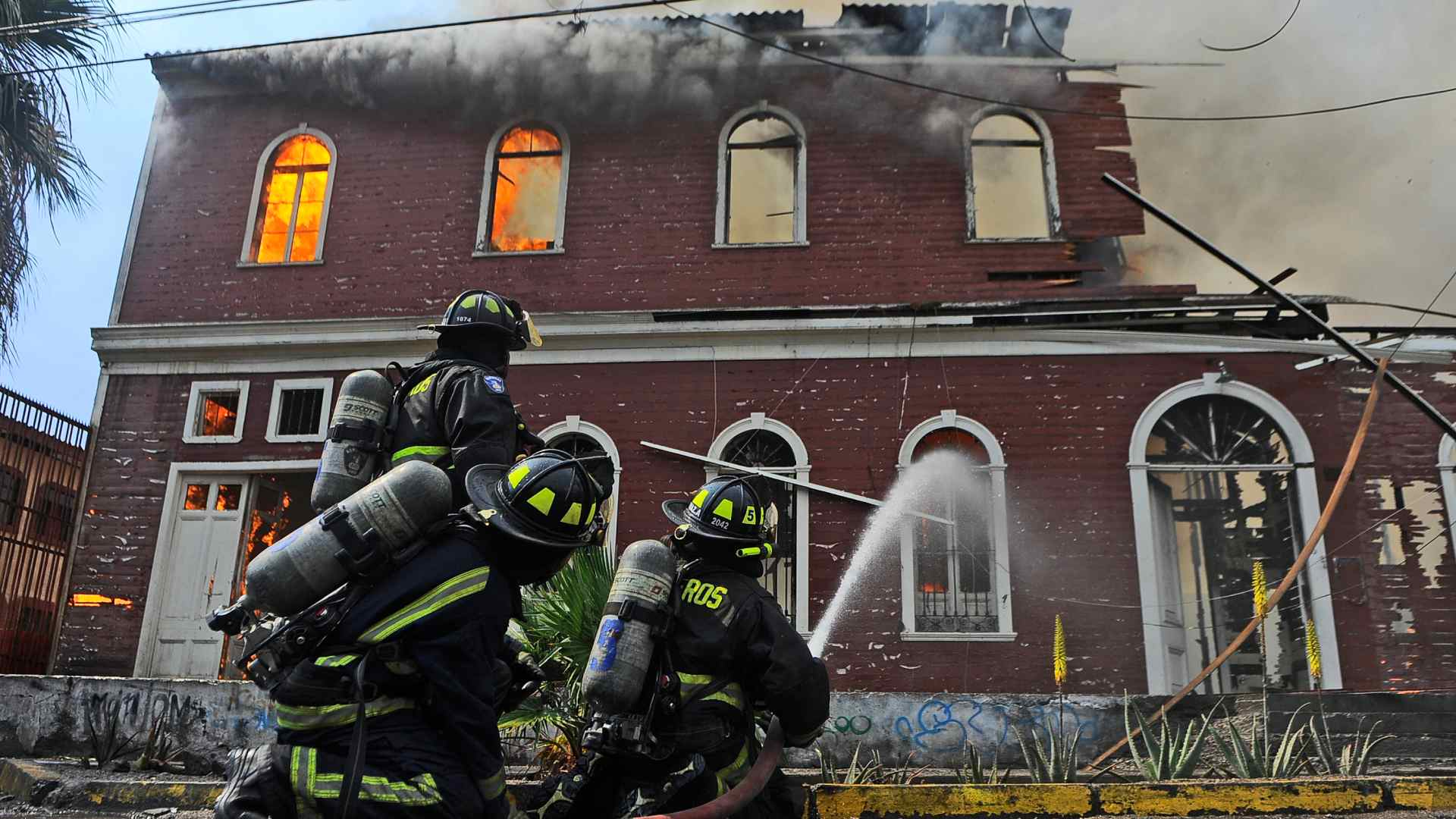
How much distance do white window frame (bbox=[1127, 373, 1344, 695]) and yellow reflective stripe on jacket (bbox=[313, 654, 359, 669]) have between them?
30.9 ft

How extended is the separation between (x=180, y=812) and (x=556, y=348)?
23.1ft

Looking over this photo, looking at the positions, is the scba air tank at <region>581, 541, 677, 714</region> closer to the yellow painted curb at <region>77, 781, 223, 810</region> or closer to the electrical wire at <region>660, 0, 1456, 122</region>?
the yellow painted curb at <region>77, 781, 223, 810</region>

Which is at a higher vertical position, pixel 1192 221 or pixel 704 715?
pixel 1192 221

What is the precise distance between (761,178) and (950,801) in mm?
8834

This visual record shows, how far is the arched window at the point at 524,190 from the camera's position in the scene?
12773 mm

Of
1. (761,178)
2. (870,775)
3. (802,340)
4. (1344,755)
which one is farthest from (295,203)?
(1344,755)

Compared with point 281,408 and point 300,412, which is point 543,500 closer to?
point 300,412

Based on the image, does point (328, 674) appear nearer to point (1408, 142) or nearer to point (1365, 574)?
point (1365, 574)

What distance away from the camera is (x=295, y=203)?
13.4 metres

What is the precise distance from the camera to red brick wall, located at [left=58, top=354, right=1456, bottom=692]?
34.3 ft

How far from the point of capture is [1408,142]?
11.7 metres

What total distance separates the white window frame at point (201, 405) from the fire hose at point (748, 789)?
403 inches

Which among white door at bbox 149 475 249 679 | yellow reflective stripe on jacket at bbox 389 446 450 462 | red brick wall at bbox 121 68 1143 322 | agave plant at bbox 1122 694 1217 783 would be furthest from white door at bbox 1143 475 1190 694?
white door at bbox 149 475 249 679

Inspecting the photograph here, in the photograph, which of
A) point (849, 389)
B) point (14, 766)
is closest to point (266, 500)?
point (14, 766)
